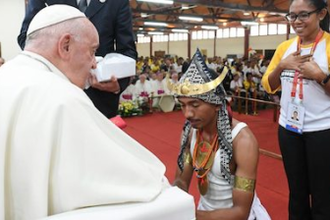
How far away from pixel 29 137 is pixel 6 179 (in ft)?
0.36

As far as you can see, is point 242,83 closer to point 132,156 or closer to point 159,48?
point 132,156

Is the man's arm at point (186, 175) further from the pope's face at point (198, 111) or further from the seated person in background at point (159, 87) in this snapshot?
the seated person in background at point (159, 87)

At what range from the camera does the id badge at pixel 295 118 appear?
163 cm

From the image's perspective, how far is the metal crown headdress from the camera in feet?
4.91

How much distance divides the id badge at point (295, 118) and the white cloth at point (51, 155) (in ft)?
3.63

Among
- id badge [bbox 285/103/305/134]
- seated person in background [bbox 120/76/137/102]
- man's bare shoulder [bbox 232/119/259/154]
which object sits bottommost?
seated person in background [bbox 120/76/137/102]

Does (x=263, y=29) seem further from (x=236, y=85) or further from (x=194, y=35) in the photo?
(x=236, y=85)

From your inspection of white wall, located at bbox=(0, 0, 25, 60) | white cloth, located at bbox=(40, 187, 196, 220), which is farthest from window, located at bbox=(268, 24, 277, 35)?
white cloth, located at bbox=(40, 187, 196, 220)

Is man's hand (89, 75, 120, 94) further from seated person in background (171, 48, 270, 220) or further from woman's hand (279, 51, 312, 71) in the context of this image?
woman's hand (279, 51, 312, 71)

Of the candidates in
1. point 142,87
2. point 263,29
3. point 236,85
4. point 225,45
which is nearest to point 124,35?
point 142,87

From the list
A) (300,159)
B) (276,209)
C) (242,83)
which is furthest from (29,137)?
(242,83)

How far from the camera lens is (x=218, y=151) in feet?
5.13

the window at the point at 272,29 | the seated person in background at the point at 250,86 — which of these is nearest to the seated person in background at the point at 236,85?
the seated person in background at the point at 250,86

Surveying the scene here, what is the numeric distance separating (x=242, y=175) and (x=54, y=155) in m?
0.93
